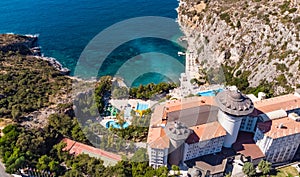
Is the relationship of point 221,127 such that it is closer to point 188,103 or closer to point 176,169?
point 188,103

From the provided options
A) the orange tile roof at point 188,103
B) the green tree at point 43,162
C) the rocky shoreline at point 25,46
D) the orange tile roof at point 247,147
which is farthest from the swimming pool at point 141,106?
the rocky shoreline at point 25,46

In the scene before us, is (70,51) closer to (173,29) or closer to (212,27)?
(173,29)

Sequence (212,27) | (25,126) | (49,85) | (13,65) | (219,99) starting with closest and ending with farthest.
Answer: (219,99), (25,126), (49,85), (13,65), (212,27)

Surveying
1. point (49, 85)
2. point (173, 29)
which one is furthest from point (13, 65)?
point (173, 29)

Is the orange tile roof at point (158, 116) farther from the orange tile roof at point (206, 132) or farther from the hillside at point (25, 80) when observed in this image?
the hillside at point (25, 80)

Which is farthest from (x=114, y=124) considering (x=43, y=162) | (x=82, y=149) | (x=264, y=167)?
(x=264, y=167)

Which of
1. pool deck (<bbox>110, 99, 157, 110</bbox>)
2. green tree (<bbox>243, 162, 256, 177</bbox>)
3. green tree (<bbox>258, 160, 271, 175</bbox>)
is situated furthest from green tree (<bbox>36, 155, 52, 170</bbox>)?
green tree (<bbox>258, 160, 271, 175</bbox>)
